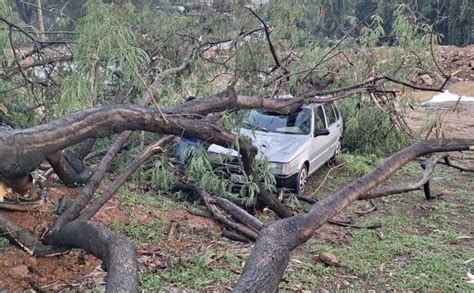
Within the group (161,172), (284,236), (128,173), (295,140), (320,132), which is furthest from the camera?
(320,132)

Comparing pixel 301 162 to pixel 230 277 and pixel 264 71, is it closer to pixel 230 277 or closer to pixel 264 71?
pixel 264 71

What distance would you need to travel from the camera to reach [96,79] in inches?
133

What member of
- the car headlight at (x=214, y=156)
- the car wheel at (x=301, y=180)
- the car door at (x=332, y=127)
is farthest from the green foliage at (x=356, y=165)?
the car headlight at (x=214, y=156)

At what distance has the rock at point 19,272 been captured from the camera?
3.81 m

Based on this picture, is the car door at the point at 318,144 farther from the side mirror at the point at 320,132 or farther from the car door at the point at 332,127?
the car door at the point at 332,127

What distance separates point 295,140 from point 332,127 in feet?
5.37

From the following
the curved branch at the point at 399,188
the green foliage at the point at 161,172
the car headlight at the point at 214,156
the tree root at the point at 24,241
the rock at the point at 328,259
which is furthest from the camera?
the car headlight at the point at 214,156

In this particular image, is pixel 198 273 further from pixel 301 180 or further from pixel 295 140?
pixel 295 140

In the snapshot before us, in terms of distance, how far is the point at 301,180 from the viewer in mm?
7695

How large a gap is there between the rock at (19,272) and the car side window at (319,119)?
18.4 ft

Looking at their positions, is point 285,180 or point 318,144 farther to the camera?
point 318,144

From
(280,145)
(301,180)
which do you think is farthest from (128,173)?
(301,180)

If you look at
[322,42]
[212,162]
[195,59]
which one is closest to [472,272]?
[212,162]

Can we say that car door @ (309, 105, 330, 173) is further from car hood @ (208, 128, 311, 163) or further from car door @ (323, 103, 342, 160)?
car hood @ (208, 128, 311, 163)
